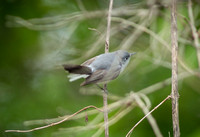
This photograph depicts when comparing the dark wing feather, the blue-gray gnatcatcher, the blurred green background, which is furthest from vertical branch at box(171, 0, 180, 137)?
the blurred green background

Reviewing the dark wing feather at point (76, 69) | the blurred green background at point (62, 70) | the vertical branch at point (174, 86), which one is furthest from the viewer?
the blurred green background at point (62, 70)

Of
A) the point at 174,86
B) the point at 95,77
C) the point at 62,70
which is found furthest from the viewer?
the point at 62,70

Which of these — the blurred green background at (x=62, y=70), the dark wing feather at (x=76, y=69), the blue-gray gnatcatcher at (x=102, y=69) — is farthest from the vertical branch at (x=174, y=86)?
the blurred green background at (x=62, y=70)

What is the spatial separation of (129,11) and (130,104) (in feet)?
2.75

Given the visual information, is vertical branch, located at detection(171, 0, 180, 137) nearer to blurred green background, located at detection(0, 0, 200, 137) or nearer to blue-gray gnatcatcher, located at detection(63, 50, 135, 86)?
blue-gray gnatcatcher, located at detection(63, 50, 135, 86)

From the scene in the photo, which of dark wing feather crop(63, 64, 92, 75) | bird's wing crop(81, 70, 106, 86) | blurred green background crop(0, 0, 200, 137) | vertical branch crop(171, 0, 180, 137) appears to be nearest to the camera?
vertical branch crop(171, 0, 180, 137)

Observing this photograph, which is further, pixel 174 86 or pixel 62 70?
pixel 62 70

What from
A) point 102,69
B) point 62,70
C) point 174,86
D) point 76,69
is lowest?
point 174,86

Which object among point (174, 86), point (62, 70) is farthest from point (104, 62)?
point (62, 70)

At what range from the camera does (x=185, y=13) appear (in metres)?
2.87

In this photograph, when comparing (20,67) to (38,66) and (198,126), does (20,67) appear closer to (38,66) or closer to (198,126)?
(38,66)

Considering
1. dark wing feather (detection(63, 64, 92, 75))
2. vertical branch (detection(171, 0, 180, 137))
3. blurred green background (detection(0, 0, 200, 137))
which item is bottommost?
vertical branch (detection(171, 0, 180, 137))

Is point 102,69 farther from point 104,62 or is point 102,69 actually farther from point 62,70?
point 62,70

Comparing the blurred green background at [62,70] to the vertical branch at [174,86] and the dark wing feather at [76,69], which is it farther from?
the vertical branch at [174,86]
